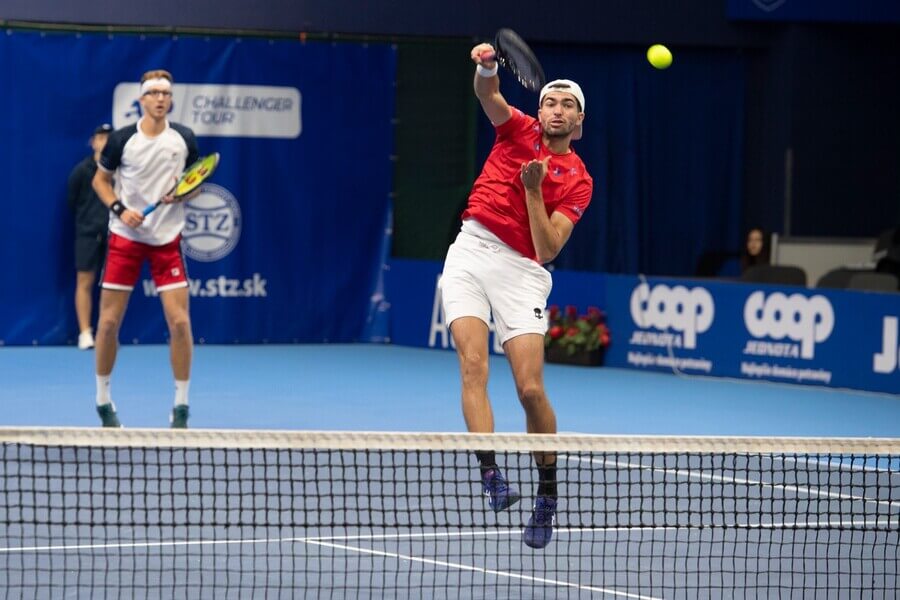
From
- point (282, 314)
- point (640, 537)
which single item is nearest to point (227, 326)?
point (282, 314)

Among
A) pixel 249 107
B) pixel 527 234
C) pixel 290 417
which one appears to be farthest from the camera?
pixel 249 107

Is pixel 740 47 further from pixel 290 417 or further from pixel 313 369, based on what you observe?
pixel 290 417

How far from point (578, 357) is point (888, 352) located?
2870 millimetres

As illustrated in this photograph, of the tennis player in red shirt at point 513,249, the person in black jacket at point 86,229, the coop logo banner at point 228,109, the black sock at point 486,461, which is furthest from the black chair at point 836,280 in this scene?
the black sock at point 486,461

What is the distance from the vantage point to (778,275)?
45.0 feet

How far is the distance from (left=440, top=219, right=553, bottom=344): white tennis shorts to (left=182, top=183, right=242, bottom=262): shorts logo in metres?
8.79

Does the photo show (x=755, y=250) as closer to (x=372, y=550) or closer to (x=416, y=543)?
(x=416, y=543)

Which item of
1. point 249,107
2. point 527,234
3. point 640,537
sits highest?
point 249,107

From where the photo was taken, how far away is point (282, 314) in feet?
51.7

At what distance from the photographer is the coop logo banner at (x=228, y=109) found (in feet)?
49.0

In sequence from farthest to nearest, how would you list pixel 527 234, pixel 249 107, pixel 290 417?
pixel 249 107
pixel 290 417
pixel 527 234

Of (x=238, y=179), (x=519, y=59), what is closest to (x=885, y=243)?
(x=238, y=179)

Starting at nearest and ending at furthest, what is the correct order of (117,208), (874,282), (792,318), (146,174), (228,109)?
1. (117,208)
2. (146,174)
3. (792,318)
4. (874,282)
5. (228,109)

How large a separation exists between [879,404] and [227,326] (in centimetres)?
638
